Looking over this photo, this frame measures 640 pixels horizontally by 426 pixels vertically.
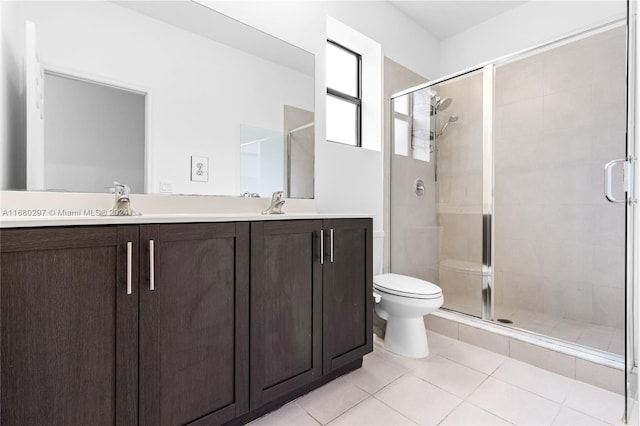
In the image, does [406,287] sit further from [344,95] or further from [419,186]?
[344,95]

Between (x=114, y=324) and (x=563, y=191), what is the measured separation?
2926 millimetres

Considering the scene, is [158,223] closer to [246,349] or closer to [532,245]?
[246,349]

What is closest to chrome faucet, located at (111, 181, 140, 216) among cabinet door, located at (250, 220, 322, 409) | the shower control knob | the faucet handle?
the faucet handle

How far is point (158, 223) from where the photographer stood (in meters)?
1.05

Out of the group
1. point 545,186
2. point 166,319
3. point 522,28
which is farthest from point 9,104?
point 522,28

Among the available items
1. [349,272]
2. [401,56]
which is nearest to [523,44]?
[401,56]

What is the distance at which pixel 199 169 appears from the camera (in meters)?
1.54

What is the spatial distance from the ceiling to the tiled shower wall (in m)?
0.57

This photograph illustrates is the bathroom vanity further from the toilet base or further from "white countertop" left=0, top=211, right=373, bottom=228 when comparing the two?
the toilet base

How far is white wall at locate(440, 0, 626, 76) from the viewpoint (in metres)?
2.24

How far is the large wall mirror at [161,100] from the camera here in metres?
1.21

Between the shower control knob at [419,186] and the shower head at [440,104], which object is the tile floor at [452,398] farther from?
the shower head at [440,104]

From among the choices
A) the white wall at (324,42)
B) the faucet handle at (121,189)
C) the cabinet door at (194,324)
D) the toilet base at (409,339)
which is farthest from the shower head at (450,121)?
the faucet handle at (121,189)

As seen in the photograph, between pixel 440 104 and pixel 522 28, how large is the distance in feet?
3.09
